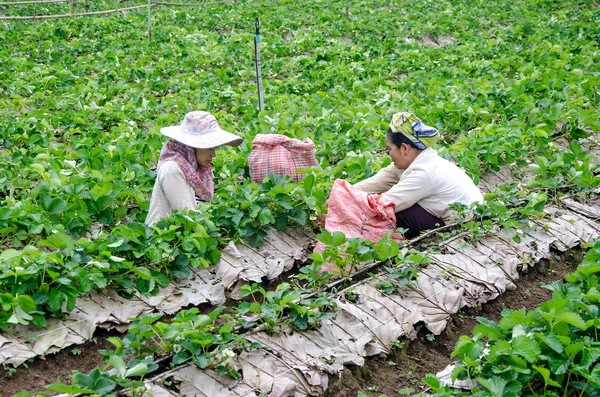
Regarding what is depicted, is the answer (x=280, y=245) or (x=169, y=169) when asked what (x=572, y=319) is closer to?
(x=280, y=245)

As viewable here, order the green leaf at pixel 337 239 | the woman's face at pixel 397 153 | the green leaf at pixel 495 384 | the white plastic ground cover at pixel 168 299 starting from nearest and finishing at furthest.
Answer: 1. the green leaf at pixel 495 384
2. the white plastic ground cover at pixel 168 299
3. the green leaf at pixel 337 239
4. the woman's face at pixel 397 153

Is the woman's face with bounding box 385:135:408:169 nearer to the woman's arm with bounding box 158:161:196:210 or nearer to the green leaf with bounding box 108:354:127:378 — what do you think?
the woman's arm with bounding box 158:161:196:210

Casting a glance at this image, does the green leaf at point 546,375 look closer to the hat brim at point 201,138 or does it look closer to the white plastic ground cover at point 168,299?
the white plastic ground cover at point 168,299

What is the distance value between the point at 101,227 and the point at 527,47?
948 cm

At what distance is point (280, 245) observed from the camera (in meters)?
5.00

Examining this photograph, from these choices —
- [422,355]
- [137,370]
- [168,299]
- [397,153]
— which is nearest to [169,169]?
[168,299]

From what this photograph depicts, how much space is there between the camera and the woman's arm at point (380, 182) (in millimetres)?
5180

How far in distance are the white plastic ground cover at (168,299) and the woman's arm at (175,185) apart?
41cm

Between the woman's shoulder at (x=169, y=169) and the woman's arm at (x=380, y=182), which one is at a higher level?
the woman's shoulder at (x=169, y=169)

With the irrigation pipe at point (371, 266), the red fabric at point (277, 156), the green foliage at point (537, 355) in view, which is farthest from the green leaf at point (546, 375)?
the red fabric at point (277, 156)

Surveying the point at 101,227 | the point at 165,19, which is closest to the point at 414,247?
the point at 101,227

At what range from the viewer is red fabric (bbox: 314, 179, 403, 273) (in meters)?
4.81

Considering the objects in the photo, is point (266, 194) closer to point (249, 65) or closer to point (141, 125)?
point (141, 125)

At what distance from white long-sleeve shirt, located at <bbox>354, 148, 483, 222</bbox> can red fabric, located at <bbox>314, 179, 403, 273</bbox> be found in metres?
0.08
